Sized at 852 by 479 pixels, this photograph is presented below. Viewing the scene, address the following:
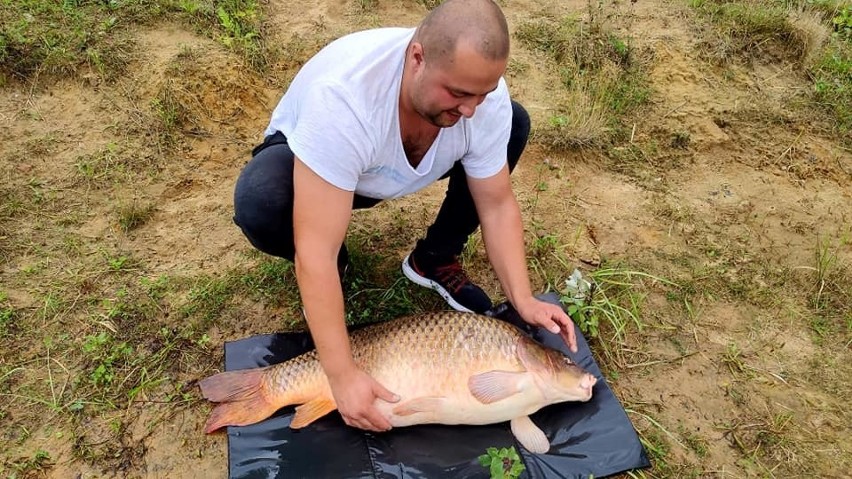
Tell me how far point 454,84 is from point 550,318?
100 centimetres

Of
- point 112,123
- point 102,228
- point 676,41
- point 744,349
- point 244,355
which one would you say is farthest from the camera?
point 676,41

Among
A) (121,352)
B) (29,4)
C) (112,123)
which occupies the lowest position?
(121,352)

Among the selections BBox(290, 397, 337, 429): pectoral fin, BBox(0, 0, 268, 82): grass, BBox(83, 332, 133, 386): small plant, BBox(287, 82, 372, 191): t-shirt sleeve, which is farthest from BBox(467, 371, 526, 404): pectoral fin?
BBox(0, 0, 268, 82): grass

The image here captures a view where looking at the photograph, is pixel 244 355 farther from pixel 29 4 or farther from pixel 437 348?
pixel 29 4

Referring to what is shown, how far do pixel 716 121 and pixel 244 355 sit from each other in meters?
3.36

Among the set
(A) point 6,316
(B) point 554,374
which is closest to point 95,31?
(A) point 6,316

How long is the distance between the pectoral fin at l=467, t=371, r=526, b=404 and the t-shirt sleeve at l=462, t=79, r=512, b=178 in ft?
2.35

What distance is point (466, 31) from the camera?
5.44 feet

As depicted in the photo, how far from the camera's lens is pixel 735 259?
10.6 feet

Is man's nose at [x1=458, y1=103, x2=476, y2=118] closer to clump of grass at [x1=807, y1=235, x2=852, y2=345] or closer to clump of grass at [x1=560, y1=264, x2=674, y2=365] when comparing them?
clump of grass at [x1=560, y1=264, x2=674, y2=365]

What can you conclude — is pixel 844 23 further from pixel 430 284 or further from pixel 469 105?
pixel 469 105

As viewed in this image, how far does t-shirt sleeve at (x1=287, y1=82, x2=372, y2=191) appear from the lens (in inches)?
71.9

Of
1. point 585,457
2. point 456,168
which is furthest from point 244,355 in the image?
point 585,457

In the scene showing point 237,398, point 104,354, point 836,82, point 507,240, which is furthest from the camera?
point 836,82
